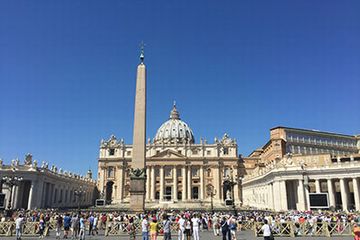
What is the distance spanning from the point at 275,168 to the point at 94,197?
187 ft

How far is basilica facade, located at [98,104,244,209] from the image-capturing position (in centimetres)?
7781

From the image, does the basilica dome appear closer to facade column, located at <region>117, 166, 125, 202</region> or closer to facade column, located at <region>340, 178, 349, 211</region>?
facade column, located at <region>117, 166, 125, 202</region>

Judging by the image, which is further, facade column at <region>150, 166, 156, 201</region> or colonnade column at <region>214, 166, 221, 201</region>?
facade column at <region>150, 166, 156, 201</region>

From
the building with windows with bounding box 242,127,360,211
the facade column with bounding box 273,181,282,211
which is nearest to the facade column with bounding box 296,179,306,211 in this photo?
the building with windows with bounding box 242,127,360,211

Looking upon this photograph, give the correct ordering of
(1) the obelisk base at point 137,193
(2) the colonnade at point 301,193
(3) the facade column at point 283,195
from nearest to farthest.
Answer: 1. (1) the obelisk base at point 137,193
2. (2) the colonnade at point 301,193
3. (3) the facade column at point 283,195

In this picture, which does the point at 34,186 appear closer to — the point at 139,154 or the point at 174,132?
the point at 139,154

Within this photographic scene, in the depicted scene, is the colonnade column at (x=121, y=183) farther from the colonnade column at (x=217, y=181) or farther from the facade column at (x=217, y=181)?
the colonnade column at (x=217, y=181)

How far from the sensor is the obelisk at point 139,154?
22.7 metres

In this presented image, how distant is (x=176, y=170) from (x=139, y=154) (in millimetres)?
57254

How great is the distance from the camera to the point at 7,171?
45.7 m

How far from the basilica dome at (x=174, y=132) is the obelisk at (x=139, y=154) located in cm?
7488

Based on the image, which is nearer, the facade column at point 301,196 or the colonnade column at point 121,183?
the facade column at point 301,196

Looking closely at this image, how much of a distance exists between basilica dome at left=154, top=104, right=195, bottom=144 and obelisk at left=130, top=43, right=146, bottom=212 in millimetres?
74875

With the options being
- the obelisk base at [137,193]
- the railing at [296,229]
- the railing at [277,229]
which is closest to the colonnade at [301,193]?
the railing at [277,229]
